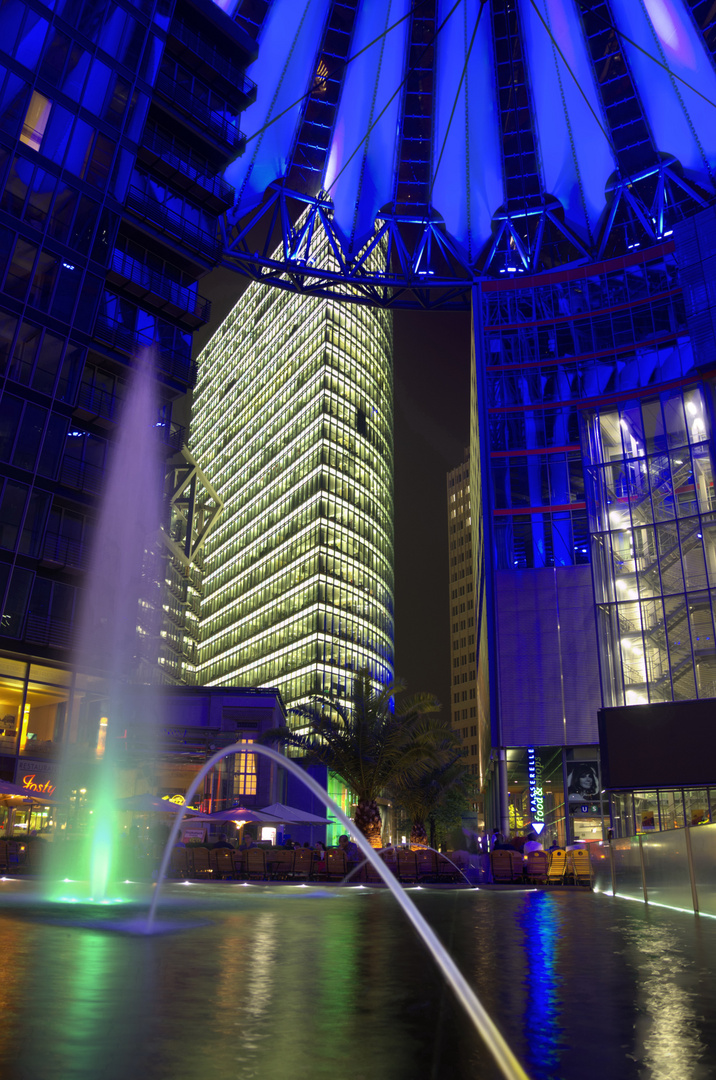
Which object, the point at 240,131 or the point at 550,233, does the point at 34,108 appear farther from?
the point at 550,233

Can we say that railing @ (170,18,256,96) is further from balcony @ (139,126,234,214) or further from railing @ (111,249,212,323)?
railing @ (111,249,212,323)

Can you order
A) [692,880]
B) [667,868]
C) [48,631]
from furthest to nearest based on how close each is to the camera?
1. [48,631]
2. [667,868]
3. [692,880]

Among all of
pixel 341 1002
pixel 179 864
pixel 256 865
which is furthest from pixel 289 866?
pixel 341 1002

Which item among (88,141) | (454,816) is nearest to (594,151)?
(88,141)

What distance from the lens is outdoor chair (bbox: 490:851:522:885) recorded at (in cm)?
2750

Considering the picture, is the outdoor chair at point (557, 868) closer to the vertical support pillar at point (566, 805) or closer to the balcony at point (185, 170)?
the vertical support pillar at point (566, 805)

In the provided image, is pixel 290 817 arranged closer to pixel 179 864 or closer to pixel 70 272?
pixel 179 864

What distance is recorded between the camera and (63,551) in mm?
40938

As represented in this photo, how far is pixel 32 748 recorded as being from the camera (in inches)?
1580

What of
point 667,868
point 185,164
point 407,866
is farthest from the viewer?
point 185,164

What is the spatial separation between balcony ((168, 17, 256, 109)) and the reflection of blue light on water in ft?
167

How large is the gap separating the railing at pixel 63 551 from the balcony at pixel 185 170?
72.2 feet

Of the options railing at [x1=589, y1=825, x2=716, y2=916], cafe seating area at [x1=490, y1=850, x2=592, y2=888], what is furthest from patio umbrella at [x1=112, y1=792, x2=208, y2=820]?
railing at [x1=589, y1=825, x2=716, y2=916]

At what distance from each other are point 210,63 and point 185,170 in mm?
6841
